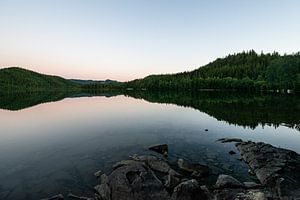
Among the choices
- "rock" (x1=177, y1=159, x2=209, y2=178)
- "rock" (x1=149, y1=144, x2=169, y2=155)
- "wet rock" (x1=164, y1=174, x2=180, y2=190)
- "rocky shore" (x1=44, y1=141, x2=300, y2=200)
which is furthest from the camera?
"rock" (x1=149, y1=144, x2=169, y2=155)

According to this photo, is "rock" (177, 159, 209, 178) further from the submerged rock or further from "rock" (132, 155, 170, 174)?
the submerged rock

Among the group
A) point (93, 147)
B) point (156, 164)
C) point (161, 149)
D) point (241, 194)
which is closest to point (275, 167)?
point (241, 194)

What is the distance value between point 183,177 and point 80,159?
12244 millimetres

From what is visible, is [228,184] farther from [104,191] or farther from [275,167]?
[104,191]

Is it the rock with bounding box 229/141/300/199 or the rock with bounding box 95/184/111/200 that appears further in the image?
the rock with bounding box 229/141/300/199

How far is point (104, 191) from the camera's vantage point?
15.7 metres

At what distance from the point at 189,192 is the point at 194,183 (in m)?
0.75

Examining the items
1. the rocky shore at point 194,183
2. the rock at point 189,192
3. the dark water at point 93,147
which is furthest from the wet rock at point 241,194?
the dark water at point 93,147

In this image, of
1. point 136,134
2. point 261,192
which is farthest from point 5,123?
point 261,192

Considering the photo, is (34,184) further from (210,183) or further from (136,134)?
(136,134)

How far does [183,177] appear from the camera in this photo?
18.7 m

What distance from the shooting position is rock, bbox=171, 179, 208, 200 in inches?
525

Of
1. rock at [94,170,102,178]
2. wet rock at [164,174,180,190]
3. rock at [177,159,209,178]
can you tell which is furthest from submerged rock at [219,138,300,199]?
rock at [94,170,102,178]

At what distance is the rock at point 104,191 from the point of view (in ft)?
49.8
